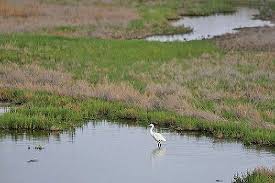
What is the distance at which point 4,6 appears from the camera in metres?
62.5

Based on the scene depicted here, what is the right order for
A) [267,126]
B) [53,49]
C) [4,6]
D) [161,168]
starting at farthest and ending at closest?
1. [4,6]
2. [53,49]
3. [267,126]
4. [161,168]

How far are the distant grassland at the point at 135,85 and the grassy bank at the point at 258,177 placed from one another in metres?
5.36

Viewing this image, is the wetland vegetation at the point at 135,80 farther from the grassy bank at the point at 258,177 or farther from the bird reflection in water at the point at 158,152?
the bird reflection in water at the point at 158,152

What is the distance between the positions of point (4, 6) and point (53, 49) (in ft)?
76.6

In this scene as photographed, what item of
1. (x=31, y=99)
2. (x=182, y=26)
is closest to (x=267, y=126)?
(x=31, y=99)

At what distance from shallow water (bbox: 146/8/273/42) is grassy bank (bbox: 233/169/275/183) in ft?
120

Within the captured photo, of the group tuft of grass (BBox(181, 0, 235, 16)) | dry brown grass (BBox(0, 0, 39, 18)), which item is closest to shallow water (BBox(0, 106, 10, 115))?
dry brown grass (BBox(0, 0, 39, 18))

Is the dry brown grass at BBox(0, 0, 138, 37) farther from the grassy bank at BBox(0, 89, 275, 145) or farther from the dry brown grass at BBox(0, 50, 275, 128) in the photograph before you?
the grassy bank at BBox(0, 89, 275, 145)

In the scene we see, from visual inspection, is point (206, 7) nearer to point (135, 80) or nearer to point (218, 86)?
point (135, 80)

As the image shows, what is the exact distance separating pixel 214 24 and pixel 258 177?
2093 inches

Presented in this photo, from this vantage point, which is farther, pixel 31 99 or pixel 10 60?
pixel 10 60

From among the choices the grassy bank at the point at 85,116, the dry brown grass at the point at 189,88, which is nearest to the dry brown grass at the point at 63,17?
the dry brown grass at the point at 189,88

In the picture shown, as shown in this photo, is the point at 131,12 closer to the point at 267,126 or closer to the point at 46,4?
the point at 46,4

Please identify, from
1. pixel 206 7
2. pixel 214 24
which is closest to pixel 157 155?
pixel 214 24
